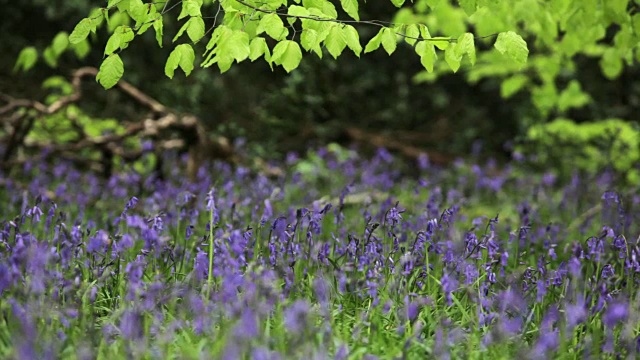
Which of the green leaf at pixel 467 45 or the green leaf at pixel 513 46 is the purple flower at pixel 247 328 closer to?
the green leaf at pixel 467 45

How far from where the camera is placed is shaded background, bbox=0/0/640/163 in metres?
9.11

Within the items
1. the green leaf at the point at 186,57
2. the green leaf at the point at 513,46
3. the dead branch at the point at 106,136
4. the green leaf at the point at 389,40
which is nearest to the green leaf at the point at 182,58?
the green leaf at the point at 186,57

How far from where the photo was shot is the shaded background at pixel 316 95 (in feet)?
29.9

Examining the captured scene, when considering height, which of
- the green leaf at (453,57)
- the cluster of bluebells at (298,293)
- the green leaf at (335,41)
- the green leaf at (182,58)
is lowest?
the cluster of bluebells at (298,293)

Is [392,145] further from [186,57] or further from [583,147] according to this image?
[186,57]

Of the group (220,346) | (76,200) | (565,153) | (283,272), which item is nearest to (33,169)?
(76,200)

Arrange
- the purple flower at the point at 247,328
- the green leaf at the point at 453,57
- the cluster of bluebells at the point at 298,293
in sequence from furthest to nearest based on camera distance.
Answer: the green leaf at the point at 453,57, the cluster of bluebells at the point at 298,293, the purple flower at the point at 247,328

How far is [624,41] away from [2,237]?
390 centimetres

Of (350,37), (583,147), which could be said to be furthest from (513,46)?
(583,147)

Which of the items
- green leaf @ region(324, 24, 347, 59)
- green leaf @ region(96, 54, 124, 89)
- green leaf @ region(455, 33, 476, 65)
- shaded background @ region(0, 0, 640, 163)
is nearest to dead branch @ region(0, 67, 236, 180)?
shaded background @ region(0, 0, 640, 163)

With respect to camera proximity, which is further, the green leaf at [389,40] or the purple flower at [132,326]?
the green leaf at [389,40]

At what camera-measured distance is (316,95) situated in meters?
9.09

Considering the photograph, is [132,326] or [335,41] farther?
[335,41]

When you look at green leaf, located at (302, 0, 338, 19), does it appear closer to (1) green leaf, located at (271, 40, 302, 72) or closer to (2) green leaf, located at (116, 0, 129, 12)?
(1) green leaf, located at (271, 40, 302, 72)
